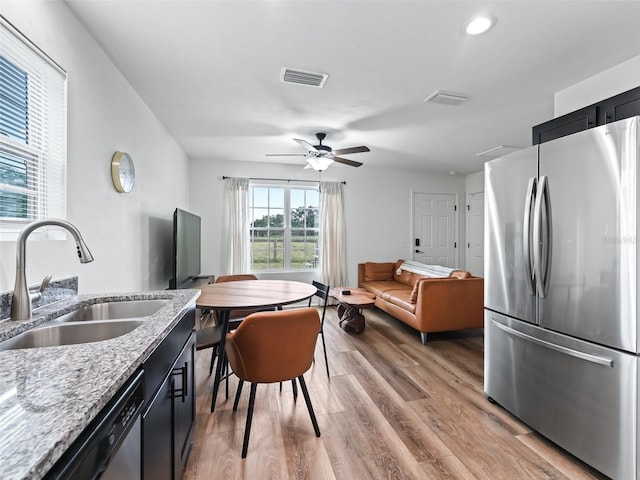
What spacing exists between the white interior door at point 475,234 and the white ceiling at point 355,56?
103 inches

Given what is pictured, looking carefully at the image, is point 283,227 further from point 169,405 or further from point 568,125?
point 169,405

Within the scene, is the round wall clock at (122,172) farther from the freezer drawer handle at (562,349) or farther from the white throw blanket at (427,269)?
the white throw blanket at (427,269)

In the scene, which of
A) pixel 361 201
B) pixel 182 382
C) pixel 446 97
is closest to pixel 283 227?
pixel 361 201

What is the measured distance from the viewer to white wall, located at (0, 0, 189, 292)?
1418mm

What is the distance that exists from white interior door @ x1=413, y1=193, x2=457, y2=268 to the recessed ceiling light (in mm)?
4307

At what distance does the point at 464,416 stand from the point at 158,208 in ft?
11.1

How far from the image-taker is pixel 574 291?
1.65 metres

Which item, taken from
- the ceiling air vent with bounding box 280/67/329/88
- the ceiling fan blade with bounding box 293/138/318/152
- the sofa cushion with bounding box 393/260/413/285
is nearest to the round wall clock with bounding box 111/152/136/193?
the ceiling air vent with bounding box 280/67/329/88

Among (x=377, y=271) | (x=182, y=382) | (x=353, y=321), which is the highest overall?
(x=377, y=271)

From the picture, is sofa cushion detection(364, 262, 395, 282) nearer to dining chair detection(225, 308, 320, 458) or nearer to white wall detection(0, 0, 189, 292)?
white wall detection(0, 0, 189, 292)

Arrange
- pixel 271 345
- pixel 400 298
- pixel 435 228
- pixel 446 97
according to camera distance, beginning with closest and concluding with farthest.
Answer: pixel 271 345 → pixel 446 97 → pixel 400 298 → pixel 435 228

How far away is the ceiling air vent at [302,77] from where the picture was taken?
7.45ft

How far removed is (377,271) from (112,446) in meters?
4.94

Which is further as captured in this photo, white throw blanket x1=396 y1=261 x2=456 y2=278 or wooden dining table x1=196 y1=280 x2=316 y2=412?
white throw blanket x1=396 y1=261 x2=456 y2=278
